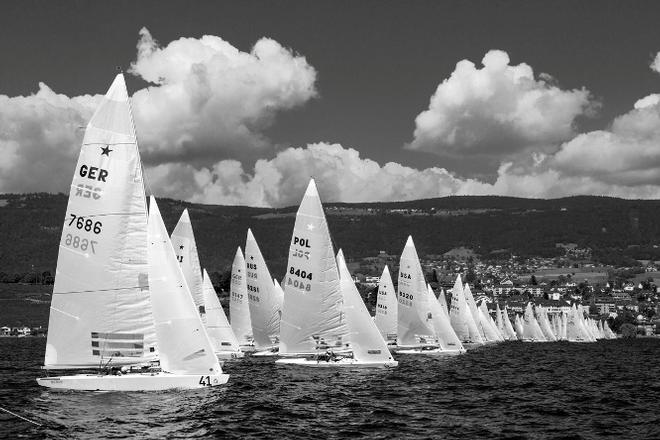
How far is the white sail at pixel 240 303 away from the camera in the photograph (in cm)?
6669

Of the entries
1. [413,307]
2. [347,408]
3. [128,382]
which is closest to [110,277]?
[128,382]

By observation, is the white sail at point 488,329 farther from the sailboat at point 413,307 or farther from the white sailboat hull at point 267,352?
the white sailboat hull at point 267,352

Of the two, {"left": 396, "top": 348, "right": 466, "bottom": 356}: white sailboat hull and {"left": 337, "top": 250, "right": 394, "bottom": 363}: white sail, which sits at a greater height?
{"left": 337, "top": 250, "right": 394, "bottom": 363}: white sail

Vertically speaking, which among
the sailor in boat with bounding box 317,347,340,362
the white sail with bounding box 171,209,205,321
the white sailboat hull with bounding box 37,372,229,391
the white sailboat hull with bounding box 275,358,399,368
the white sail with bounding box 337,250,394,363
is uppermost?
the white sail with bounding box 171,209,205,321

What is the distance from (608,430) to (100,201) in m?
21.8

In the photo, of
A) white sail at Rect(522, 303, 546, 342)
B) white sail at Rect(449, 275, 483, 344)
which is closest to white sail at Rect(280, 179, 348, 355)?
white sail at Rect(449, 275, 483, 344)

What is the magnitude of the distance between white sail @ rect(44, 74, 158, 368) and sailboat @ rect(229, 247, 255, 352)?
107 feet

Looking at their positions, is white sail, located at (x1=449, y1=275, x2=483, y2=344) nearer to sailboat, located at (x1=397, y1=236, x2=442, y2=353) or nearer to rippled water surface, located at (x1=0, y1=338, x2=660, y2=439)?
sailboat, located at (x1=397, y1=236, x2=442, y2=353)

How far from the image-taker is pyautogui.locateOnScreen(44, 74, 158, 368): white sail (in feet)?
106

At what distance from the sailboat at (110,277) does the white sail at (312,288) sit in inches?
612

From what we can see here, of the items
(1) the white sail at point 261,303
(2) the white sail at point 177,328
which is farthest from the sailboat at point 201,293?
(2) the white sail at point 177,328

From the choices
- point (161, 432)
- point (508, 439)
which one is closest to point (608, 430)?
point (508, 439)

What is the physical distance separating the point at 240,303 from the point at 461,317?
114ft

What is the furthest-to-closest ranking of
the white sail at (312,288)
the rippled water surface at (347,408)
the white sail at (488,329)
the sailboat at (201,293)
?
the white sail at (488,329) < the sailboat at (201,293) < the white sail at (312,288) < the rippled water surface at (347,408)
